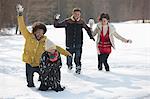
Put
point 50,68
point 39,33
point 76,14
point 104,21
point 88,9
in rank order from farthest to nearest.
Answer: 1. point 88,9
2. point 104,21
3. point 76,14
4. point 39,33
5. point 50,68

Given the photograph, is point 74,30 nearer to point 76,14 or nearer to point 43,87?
point 76,14

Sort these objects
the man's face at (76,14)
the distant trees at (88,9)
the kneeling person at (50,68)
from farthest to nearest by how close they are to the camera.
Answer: the distant trees at (88,9) → the man's face at (76,14) → the kneeling person at (50,68)

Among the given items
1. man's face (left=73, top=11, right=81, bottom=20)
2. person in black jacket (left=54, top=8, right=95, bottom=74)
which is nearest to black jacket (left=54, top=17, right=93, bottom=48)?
person in black jacket (left=54, top=8, right=95, bottom=74)

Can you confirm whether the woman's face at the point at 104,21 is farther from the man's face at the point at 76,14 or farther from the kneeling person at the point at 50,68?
the kneeling person at the point at 50,68

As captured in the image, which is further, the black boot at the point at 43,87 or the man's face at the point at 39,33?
the man's face at the point at 39,33

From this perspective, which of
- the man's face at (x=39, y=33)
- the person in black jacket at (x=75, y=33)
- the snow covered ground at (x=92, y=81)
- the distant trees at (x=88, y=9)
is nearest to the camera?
the snow covered ground at (x=92, y=81)

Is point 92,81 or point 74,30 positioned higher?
point 74,30

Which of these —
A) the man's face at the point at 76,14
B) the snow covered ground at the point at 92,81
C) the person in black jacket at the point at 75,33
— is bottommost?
the snow covered ground at the point at 92,81

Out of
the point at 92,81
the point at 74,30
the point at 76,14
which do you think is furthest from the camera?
the point at 74,30

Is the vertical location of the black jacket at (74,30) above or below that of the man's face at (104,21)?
below

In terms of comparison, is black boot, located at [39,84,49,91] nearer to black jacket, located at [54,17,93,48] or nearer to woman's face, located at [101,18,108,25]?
black jacket, located at [54,17,93,48]

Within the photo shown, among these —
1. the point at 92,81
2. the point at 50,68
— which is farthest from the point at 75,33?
the point at 50,68

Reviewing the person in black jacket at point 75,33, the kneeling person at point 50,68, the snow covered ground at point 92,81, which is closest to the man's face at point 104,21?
the person in black jacket at point 75,33

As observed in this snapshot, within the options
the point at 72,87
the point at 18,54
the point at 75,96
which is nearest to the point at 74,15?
the point at 72,87
